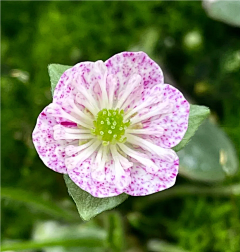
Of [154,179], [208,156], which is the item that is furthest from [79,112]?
[208,156]

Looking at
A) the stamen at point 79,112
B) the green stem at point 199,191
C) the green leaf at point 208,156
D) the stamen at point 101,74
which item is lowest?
the green stem at point 199,191

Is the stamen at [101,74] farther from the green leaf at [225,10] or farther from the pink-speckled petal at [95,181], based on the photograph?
the green leaf at [225,10]

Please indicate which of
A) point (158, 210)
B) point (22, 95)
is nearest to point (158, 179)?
point (158, 210)

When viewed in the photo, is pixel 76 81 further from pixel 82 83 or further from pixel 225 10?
pixel 225 10

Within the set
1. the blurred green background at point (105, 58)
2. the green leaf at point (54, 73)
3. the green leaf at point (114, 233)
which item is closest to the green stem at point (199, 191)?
the blurred green background at point (105, 58)

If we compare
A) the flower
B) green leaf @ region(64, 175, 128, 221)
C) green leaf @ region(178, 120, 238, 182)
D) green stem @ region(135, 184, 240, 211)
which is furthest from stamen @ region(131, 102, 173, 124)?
green stem @ region(135, 184, 240, 211)

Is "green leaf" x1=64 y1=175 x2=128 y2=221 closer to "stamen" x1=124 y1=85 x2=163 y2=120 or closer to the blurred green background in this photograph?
"stamen" x1=124 y1=85 x2=163 y2=120
